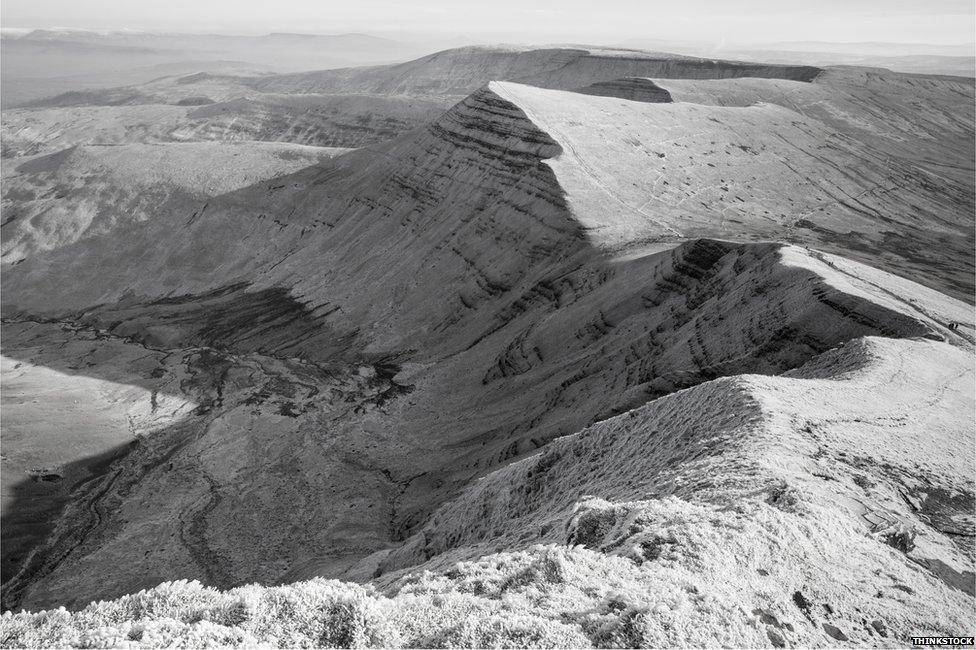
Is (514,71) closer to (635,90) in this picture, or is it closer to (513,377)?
(635,90)

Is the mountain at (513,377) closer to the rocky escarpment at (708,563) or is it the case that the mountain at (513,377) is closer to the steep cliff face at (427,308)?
the rocky escarpment at (708,563)

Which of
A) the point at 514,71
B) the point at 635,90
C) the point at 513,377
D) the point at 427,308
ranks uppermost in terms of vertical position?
the point at 514,71

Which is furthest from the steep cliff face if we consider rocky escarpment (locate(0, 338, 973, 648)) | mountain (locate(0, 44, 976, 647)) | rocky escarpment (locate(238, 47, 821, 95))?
rocky escarpment (locate(238, 47, 821, 95))

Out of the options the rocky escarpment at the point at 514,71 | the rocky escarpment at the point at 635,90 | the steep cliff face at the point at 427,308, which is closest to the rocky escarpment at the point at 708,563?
the steep cliff face at the point at 427,308

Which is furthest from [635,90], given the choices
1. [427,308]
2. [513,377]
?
[513,377]

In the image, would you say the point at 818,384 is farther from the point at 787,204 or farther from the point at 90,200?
the point at 90,200

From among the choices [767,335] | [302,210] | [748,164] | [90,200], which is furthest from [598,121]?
[90,200]

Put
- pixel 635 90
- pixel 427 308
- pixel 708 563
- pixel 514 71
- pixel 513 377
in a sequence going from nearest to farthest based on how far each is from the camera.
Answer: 1. pixel 708 563
2. pixel 513 377
3. pixel 427 308
4. pixel 635 90
5. pixel 514 71

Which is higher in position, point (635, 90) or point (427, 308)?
point (635, 90)
